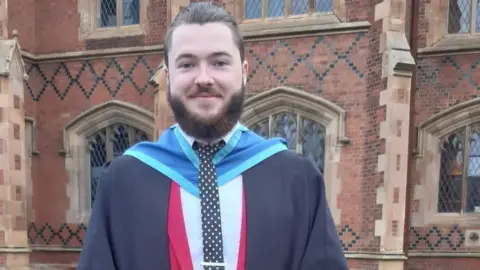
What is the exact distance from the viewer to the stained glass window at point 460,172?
7.20 metres

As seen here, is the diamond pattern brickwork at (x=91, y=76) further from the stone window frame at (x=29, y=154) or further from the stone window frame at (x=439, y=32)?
→ the stone window frame at (x=439, y=32)

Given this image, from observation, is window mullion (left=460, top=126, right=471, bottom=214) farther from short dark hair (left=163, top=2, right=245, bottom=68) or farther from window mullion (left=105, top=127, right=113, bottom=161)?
short dark hair (left=163, top=2, right=245, bottom=68)

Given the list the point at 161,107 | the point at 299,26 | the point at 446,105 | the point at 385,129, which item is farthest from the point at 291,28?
the point at 446,105

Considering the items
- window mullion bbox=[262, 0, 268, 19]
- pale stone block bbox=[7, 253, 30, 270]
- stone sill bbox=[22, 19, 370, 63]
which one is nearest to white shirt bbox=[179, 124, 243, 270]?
stone sill bbox=[22, 19, 370, 63]

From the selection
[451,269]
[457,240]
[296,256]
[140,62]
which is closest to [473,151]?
[457,240]

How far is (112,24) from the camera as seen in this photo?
8539 mm

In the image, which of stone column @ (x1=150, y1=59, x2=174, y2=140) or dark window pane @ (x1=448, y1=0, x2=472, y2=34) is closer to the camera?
stone column @ (x1=150, y1=59, x2=174, y2=140)

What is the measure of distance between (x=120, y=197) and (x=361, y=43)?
19.5 feet

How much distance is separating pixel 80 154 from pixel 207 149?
7813 mm

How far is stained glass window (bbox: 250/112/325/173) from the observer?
277 inches

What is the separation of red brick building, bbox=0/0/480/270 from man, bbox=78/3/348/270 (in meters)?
5.24

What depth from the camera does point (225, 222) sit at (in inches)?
52.6

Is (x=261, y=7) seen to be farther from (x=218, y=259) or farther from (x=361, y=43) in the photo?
(x=218, y=259)

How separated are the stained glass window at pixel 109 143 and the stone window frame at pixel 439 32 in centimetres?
537
